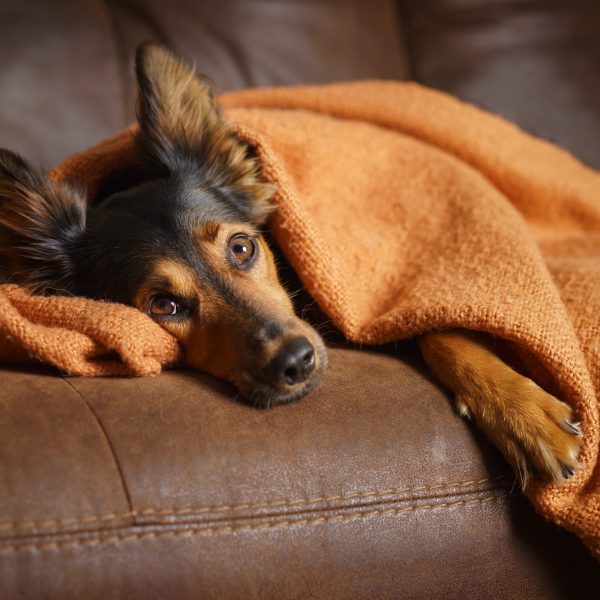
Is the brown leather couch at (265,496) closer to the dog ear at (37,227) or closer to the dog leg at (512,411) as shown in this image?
the dog leg at (512,411)

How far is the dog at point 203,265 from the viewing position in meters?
1.28

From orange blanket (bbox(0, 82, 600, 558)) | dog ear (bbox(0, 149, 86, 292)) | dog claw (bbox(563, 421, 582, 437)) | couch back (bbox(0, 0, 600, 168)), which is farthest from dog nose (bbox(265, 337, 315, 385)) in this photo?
couch back (bbox(0, 0, 600, 168))

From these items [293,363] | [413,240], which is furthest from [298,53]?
[293,363]

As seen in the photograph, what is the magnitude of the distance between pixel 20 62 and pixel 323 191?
1.19 m

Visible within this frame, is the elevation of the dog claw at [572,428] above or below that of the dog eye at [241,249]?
above

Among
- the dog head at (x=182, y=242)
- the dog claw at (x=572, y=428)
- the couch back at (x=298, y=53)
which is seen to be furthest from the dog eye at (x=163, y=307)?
the couch back at (x=298, y=53)

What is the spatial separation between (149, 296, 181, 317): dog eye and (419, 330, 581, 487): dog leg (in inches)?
23.1

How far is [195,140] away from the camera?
71.4 inches

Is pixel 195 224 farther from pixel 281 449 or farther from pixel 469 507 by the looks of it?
pixel 469 507

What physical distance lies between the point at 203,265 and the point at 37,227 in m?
0.44

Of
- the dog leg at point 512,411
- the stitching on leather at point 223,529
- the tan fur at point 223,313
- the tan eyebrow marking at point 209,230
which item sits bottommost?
the stitching on leather at point 223,529

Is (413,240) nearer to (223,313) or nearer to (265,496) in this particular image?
(223,313)

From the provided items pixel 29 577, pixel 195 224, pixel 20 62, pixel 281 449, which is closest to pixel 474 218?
pixel 195 224

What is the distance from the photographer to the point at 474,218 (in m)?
1.72
